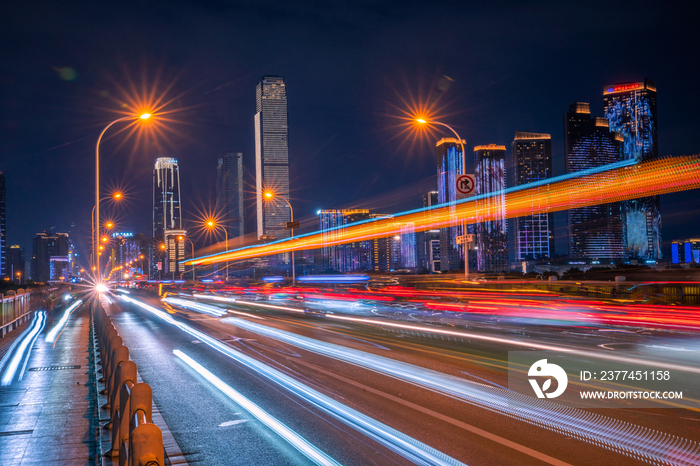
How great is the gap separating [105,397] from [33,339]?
10695mm

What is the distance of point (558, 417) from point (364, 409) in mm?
2826

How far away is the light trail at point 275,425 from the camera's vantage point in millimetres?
5893

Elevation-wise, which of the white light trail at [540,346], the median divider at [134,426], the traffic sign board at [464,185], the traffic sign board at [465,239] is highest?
the traffic sign board at [464,185]

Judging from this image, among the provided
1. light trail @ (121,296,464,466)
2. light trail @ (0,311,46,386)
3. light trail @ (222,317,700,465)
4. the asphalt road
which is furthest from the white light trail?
light trail @ (0,311,46,386)

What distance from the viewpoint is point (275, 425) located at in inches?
285

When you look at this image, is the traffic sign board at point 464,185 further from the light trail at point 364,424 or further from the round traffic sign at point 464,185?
the light trail at point 364,424

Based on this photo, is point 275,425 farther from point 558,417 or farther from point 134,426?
point 558,417

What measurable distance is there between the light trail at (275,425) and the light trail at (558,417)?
3.02 metres

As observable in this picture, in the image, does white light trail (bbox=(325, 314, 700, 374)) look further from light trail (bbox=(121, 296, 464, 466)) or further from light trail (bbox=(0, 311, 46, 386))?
light trail (bbox=(0, 311, 46, 386))

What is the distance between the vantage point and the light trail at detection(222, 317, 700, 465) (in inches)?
230

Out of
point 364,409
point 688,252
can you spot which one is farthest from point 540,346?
point 688,252

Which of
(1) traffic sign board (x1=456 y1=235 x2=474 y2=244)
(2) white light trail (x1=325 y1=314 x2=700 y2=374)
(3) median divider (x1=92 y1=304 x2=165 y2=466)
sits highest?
(1) traffic sign board (x1=456 y1=235 x2=474 y2=244)

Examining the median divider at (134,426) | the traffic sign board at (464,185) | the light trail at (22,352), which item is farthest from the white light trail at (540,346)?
the light trail at (22,352)

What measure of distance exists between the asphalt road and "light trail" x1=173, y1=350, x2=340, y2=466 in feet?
0.37
